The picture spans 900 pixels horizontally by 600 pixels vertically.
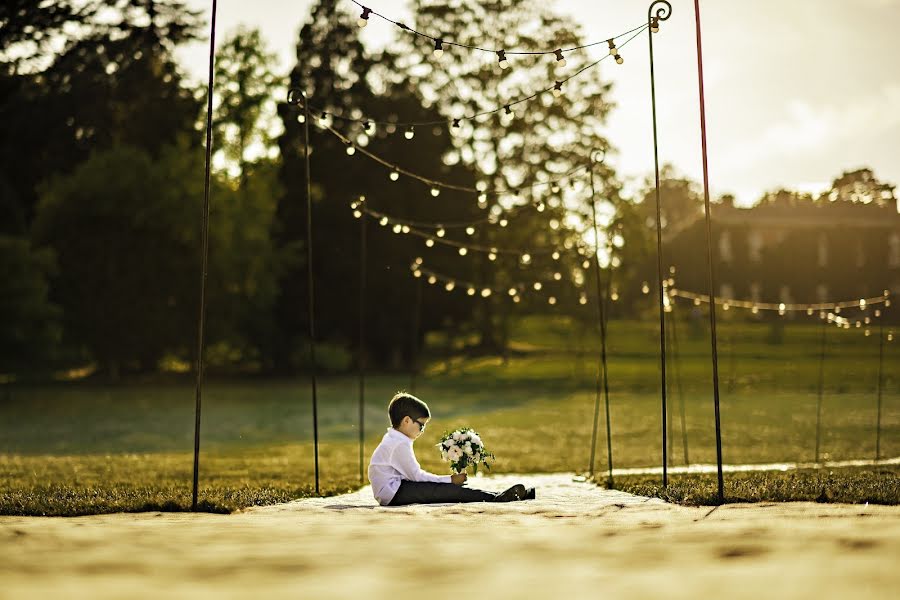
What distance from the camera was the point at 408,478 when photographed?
9.11 meters

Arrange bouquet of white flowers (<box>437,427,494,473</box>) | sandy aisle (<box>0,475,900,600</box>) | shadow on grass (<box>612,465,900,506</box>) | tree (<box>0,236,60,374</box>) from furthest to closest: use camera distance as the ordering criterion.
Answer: tree (<box>0,236,60,374</box>) → bouquet of white flowers (<box>437,427,494,473</box>) → shadow on grass (<box>612,465,900,506</box>) → sandy aisle (<box>0,475,900,600</box>)

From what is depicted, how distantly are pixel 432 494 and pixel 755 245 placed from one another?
150 feet

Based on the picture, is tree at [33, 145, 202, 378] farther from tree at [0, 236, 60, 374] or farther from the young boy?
the young boy

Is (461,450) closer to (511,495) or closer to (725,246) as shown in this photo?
(511,495)

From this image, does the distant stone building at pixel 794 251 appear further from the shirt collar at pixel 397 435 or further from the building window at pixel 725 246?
the shirt collar at pixel 397 435

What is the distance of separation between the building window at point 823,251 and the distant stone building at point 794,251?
2 centimetres

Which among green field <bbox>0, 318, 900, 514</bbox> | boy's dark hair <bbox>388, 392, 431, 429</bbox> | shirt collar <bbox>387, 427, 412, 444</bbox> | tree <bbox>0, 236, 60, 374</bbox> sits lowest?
green field <bbox>0, 318, 900, 514</bbox>

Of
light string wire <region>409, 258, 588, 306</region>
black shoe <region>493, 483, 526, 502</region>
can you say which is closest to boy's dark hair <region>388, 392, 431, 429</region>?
black shoe <region>493, 483, 526, 502</region>

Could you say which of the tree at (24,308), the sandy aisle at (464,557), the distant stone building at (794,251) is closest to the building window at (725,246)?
the distant stone building at (794,251)

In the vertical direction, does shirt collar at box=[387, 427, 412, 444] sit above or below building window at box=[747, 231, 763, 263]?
below

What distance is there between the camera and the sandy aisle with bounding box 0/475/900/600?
3912mm

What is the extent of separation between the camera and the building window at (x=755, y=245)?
52094 mm

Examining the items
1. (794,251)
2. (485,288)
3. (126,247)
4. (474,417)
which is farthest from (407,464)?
(794,251)

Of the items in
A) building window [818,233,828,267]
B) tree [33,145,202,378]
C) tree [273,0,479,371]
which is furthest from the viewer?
building window [818,233,828,267]
